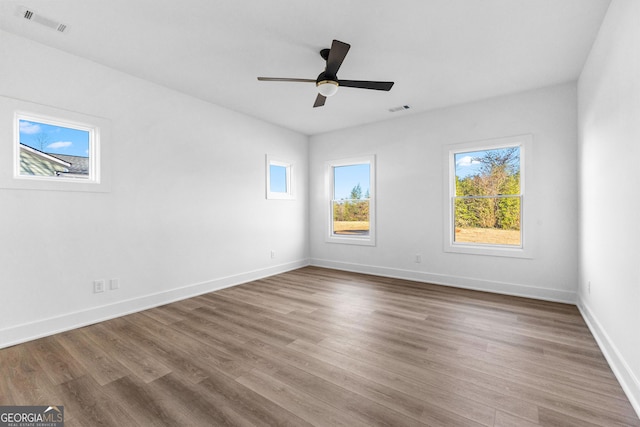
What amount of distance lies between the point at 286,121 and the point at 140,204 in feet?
9.24

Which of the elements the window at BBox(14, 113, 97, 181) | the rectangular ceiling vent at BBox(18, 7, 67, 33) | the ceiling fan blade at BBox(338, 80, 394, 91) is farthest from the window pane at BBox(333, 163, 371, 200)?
the rectangular ceiling vent at BBox(18, 7, 67, 33)

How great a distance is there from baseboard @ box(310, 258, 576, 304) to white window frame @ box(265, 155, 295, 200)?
1.63 metres

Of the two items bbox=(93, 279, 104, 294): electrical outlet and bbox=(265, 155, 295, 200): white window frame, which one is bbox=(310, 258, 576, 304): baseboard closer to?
bbox=(265, 155, 295, 200): white window frame

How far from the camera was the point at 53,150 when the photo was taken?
117 inches

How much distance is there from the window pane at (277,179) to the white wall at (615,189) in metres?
4.47

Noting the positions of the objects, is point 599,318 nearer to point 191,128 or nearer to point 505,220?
point 505,220

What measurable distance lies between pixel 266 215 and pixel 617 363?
4589 mm

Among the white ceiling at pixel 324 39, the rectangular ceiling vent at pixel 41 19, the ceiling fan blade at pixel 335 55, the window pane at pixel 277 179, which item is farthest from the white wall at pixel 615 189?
the window pane at pixel 277 179

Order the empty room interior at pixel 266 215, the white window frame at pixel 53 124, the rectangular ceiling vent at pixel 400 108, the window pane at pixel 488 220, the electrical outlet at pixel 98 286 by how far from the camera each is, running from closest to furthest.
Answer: the empty room interior at pixel 266 215
the white window frame at pixel 53 124
the electrical outlet at pixel 98 286
the window pane at pixel 488 220
the rectangular ceiling vent at pixel 400 108

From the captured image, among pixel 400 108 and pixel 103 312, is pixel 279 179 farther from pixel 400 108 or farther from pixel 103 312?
pixel 103 312

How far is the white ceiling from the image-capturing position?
7.60 ft

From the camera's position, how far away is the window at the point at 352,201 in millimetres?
5438

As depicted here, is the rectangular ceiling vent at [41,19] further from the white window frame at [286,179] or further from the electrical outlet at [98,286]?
the white window frame at [286,179]

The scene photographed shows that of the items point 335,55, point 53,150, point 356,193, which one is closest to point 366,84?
point 335,55
